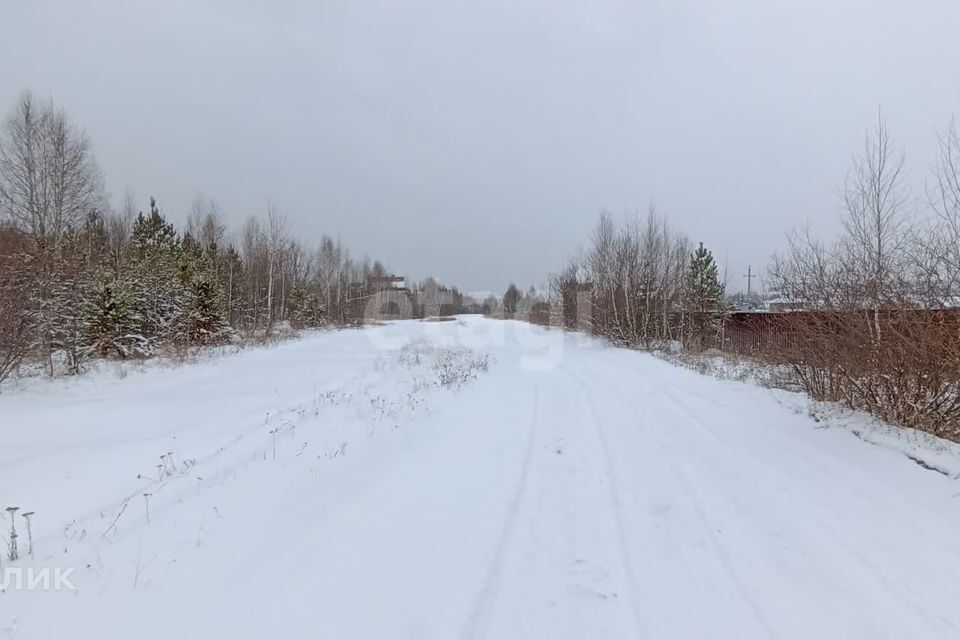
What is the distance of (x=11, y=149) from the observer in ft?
50.4

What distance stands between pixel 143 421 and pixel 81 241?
1245cm

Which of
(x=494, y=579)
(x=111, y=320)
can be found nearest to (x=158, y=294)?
(x=111, y=320)

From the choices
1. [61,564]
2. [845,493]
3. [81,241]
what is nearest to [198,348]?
[81,241]

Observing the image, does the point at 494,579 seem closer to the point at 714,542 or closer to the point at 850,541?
the point at 714,542

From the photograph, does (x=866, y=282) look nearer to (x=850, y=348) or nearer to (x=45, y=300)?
(x=850, y=348)

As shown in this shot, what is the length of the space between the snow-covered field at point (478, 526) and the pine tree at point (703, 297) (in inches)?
700

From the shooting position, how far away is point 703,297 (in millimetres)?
24219

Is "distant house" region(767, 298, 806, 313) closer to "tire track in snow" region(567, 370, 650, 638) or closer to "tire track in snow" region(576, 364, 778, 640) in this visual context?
"tire track in snow" region(576, 364, 778, 640)

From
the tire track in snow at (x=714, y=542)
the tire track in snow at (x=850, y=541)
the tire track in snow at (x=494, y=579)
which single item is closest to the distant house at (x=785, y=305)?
the tire track in snow at (x=850, y=541)

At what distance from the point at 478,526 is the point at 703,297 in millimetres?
23899

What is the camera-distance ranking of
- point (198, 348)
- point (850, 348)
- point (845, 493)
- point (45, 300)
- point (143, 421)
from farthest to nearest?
1. point (198, 348)
2. point (45, 300)
3. point (143, 421)
4. point (850, 348)
5. point (845, 493)

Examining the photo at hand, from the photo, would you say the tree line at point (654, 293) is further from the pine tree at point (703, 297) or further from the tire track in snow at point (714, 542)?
the tire track in snow at point (714, 542)

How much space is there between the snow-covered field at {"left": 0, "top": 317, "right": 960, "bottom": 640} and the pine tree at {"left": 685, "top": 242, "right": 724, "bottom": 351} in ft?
58.3

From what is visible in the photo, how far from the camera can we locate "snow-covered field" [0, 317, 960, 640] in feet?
8.31
